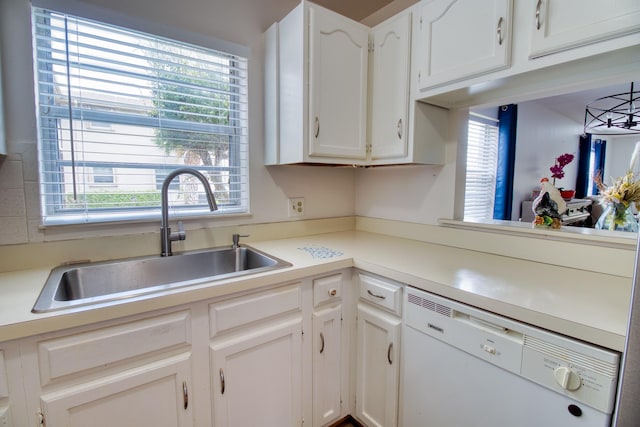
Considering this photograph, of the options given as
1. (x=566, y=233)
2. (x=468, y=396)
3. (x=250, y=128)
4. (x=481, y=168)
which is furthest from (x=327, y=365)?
(x=481, y=168)

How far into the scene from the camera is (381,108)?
166cm

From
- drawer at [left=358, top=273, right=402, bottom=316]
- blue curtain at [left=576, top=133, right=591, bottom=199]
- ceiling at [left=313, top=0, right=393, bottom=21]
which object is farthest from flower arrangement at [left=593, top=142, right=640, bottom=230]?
blue curtain at [left=576, top=133, right=591, bottom=199]

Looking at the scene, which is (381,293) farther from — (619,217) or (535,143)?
(535,143)

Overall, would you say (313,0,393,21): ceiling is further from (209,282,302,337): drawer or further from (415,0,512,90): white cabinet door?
(209,282,302,337): drawer

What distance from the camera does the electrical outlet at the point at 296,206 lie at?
73.9 inches

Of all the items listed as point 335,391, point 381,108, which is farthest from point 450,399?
point 381,108

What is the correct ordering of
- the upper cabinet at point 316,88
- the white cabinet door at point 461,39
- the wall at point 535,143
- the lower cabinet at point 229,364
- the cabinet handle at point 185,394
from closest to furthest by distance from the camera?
1. the lower cabinet at point 229,364
2. the cabinet handle at point 185,394
3. the white cabinet door at point 461,39
4. the upper cabinet at point 316,88
5. the wall at point 535,143

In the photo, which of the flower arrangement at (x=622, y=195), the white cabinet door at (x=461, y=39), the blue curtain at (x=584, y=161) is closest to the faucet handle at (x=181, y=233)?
the white cabinet door at (x=461, y=39)

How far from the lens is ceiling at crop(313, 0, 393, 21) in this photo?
1900mm

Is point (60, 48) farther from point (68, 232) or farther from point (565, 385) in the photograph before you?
point (565, 385)

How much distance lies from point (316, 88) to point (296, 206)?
0.72 m

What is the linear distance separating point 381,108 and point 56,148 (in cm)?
152

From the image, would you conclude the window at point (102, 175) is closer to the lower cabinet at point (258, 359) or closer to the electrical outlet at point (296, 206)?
the lower cabinet at point (258, 359)

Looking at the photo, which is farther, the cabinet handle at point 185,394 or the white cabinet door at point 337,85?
the white cabinet door at point 337,85
